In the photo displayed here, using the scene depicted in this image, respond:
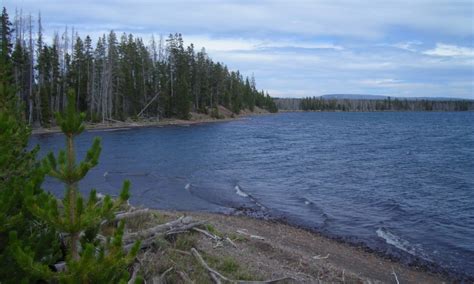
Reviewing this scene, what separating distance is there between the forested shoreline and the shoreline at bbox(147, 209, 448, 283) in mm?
48006

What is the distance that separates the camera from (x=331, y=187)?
25219 mm

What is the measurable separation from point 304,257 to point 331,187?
45.5ft

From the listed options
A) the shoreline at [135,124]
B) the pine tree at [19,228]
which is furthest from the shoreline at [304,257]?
the shoreline at [135,124]

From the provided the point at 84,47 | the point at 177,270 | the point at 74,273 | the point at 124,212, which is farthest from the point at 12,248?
the point at 84,47

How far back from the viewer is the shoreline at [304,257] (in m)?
9.89

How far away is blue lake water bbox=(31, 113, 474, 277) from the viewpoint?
1659cm

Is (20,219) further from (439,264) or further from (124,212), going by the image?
(439,264)

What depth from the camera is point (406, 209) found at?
20.3 meters

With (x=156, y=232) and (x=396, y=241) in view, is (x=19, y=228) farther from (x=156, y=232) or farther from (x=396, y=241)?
(x=396, y=241)

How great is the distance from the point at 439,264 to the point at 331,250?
3.28 meters

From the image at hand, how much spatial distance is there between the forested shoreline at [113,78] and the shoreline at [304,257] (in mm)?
48006

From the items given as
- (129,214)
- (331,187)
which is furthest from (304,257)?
(331,187)

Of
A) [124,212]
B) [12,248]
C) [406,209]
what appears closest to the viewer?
[12,248]

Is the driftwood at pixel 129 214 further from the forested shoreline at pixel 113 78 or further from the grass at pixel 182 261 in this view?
the forested shoreline at pixel 113 78
